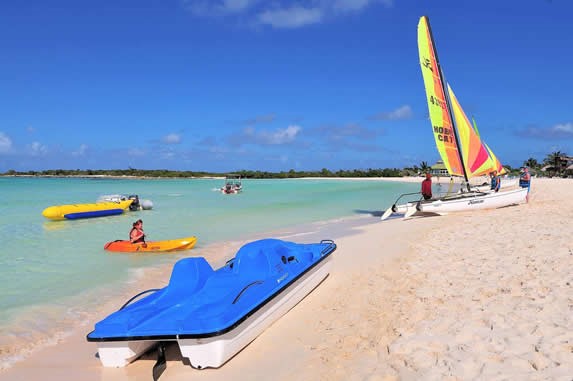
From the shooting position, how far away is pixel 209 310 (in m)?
4.70

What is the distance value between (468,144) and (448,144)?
1649mm

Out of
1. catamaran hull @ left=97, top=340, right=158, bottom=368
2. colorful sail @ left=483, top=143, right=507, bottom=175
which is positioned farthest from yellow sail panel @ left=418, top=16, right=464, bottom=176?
catamaran hull @ left=97, top=340, right=158, bottom=368

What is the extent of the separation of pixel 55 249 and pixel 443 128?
50.4 feet

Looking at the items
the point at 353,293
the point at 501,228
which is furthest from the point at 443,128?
the point at 353,293

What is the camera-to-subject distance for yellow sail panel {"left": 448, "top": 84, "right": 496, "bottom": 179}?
57.6ft

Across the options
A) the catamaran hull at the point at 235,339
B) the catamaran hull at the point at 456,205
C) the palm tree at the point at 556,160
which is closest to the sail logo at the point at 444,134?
the catamaran hull at the point at 456,205

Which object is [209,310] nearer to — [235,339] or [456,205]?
[235,339]

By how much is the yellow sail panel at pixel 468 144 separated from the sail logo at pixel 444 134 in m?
0.71

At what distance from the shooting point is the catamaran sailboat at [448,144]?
615 inches

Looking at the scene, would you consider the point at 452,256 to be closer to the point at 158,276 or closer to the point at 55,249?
the point at 158,276

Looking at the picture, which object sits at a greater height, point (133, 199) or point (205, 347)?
point (133, 199)

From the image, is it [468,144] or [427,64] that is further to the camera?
[468,144]

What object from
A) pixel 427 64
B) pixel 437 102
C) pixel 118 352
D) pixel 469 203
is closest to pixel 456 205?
pixel 469 203

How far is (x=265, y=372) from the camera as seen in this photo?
4422 millimetres
